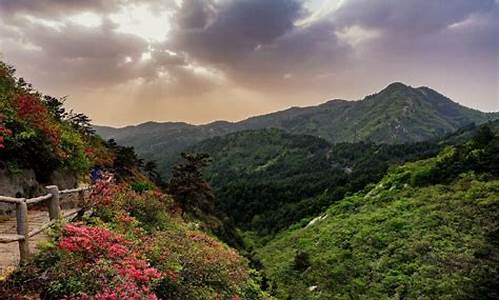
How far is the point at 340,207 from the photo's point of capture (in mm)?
46688

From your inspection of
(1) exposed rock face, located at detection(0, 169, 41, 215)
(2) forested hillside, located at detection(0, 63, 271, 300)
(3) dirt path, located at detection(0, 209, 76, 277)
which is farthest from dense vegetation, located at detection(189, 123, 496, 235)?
(3) dirt path, located at detection(0, 209, 76, 277)

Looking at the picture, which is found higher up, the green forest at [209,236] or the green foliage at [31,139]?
the green foliage at [31,139]

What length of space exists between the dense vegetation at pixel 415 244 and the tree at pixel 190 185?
311 inches

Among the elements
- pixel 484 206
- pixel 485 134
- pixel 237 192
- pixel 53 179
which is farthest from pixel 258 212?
pixel 53 179

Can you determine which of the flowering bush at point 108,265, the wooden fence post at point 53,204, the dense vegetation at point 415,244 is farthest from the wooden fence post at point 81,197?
the dense vegetation at point 415,244

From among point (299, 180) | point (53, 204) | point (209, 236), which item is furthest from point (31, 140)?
point (299, 180)

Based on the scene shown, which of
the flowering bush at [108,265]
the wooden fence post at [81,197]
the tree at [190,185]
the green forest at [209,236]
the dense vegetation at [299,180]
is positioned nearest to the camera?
the flowering bush at [108,265]

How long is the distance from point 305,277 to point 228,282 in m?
20.3

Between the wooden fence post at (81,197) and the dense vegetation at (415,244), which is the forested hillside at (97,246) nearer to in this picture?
the wooden fence post at (81,197)

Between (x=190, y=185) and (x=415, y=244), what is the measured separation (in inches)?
590

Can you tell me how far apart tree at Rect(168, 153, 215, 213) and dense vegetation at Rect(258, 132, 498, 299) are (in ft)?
25.9

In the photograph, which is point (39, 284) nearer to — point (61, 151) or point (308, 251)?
point (61, 151)

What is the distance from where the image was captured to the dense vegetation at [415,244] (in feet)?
74.4

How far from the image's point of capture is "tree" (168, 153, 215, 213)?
27031 millimetres
